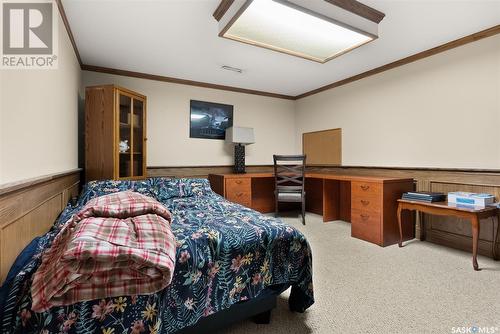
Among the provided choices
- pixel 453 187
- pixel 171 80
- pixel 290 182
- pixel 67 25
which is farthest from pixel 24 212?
pixel 453 187

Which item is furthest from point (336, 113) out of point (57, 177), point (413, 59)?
point (57, 177)

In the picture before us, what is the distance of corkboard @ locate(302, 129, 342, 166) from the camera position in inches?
153

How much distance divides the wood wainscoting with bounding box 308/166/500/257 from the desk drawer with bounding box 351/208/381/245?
642 millimetres

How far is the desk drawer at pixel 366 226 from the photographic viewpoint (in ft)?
8.67

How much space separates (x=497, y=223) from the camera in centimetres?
225

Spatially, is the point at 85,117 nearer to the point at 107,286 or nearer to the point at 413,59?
the point at 107,286

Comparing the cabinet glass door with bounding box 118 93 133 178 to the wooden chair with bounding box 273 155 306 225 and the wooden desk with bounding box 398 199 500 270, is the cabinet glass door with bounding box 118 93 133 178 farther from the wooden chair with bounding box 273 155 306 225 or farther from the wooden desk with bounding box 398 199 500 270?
the wooden desk with bounding box 398 199 500 270

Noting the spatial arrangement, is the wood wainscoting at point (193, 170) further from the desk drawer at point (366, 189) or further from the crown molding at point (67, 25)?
the desk drawer at point (366, 189)

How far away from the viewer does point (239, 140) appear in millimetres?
3822

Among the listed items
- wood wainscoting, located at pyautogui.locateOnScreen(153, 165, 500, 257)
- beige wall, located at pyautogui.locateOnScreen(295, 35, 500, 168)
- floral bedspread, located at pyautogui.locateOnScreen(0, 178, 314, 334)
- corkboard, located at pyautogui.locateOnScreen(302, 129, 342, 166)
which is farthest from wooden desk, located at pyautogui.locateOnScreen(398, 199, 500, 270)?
floral bedspread, located at pyautogui.locateOnScreen(0, 178, 314, 334)

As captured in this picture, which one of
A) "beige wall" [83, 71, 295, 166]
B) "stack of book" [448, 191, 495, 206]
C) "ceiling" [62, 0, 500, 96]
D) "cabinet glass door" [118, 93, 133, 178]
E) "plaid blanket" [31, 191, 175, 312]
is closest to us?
"plaid blanket" [31, 191, 175, 312]

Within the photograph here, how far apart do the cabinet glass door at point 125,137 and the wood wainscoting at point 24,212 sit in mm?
1011

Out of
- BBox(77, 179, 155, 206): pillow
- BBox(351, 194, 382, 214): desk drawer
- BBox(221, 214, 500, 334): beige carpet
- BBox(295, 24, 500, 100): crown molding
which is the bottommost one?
BBox(221, 214, 500, 334): beige carpet

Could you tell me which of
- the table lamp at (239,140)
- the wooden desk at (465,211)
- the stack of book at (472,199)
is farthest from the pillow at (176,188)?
the stack of book at (472,199)
